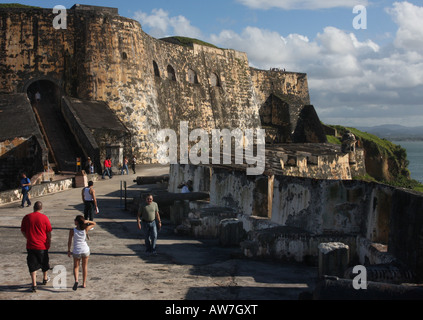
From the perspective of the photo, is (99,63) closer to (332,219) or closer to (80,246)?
(332,219)

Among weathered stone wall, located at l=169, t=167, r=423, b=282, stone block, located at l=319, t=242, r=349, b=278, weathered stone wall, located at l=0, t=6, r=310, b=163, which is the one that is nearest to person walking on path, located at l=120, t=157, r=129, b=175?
weathered stone wall, located at l=0, t=6, r=310, b=163

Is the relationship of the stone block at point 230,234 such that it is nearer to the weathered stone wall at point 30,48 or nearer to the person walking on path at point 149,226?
the person walking on path at point 149,226

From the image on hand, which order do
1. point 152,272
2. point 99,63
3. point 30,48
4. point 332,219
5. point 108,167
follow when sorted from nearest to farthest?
point 152,272, point 332,219, point 108,167, point 30,48, point 99,63

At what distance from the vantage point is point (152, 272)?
26.3ft

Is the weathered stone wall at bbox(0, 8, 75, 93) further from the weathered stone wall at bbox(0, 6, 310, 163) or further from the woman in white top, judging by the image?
the woman in white top

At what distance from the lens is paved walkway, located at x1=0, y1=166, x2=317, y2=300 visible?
6.84m

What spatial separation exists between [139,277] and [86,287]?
852mm

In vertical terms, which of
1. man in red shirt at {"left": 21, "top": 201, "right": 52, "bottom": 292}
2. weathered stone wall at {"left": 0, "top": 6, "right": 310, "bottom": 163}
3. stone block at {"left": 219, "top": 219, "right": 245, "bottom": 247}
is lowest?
stone block at {"left": 219, "top": 219, "right": 245, "bottom": 247}

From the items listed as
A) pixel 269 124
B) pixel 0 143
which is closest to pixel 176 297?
pixel 0 143

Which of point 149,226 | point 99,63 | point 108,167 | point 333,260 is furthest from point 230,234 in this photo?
point 99,63

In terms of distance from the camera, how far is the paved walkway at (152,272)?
6.84m

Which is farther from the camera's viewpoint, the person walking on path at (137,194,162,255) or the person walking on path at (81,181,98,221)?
the person walking on path at (81,181,98,221)

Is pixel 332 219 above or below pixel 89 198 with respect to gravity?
below
